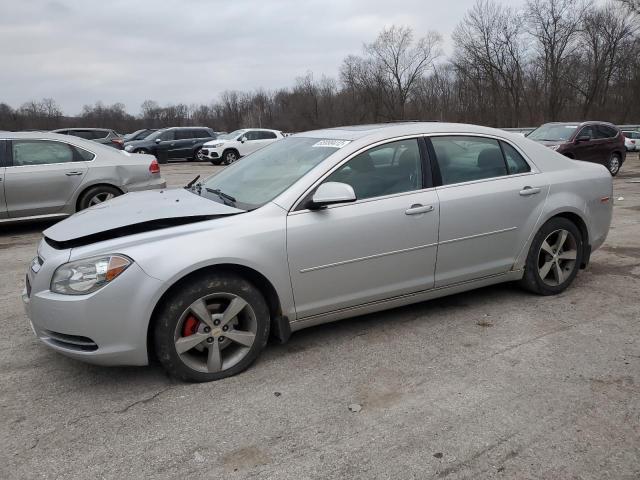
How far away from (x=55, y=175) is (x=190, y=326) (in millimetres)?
5826

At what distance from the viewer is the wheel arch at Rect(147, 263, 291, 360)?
314 cm

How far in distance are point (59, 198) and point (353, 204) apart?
19.5 feet

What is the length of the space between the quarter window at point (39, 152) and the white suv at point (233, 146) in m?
14.4

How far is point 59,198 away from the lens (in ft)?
26.1

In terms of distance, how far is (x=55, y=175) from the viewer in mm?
7898

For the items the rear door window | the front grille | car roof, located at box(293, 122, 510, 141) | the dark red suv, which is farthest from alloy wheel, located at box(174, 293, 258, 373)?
the rear door window

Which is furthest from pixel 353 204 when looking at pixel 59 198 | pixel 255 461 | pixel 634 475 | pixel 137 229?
pixel 59 198

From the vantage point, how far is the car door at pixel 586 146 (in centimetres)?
1462

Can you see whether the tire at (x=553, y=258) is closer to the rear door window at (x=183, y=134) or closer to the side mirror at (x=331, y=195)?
the side mirror at (x=331, y=195)

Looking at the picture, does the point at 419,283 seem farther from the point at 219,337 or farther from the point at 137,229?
the point at 137,229

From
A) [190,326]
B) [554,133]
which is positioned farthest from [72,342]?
[554,133]

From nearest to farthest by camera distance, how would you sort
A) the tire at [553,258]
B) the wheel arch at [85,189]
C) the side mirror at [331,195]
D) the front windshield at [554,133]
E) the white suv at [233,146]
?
the side mirror at [331,195], the tire at [553,258], the wheel arch at [85,189], the front windshield at [554,133], the white suv at [233,146]

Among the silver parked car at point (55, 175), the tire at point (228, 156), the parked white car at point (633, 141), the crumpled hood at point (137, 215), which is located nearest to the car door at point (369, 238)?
the crumpled hood at point (137, 215)

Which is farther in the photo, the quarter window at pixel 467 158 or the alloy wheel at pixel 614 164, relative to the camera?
the alloy wheel at pixel 614 164
